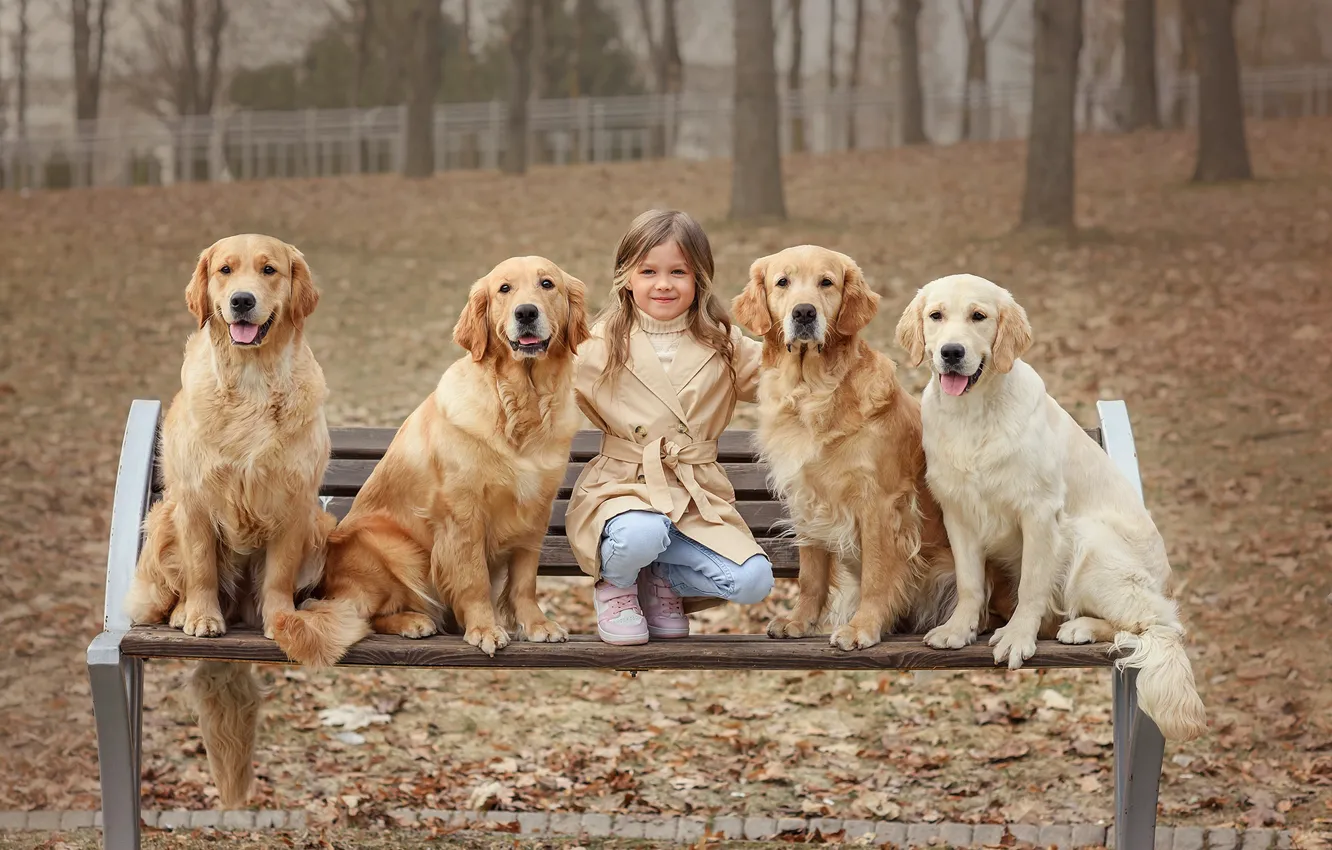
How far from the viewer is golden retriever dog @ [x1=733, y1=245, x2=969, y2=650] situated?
3.42 metres

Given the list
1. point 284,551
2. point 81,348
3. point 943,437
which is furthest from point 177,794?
A: point 81,348

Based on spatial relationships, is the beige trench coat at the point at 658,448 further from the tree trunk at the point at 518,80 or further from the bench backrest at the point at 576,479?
the tree trunk at the point at 518,80

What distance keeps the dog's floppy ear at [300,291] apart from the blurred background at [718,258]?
7.12ft

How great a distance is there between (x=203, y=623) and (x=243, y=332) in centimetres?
75

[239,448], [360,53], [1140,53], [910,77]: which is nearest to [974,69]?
[910,77]

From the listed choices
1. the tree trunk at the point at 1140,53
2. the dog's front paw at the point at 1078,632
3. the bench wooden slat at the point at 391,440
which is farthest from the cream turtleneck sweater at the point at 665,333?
the tree trunk at the point at 1140,53

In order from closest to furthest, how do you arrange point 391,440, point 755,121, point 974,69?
point 391,440, point 755,121, point 974,69

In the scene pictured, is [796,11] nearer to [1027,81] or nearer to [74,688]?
[1027,81]

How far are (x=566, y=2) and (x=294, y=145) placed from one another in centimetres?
344

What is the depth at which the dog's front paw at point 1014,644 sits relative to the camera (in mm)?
3248

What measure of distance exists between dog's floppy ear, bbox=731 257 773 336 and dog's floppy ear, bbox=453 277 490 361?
0.65 metres

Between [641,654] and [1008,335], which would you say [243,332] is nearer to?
[641,654]

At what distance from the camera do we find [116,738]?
3340 millimetres

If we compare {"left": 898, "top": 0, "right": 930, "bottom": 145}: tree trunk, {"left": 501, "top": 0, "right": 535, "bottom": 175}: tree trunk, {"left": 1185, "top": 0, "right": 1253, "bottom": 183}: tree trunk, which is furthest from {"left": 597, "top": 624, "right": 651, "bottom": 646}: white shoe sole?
{"left": 898, "top": 0, "right": 930, "bottom": 145}: tree trunk
